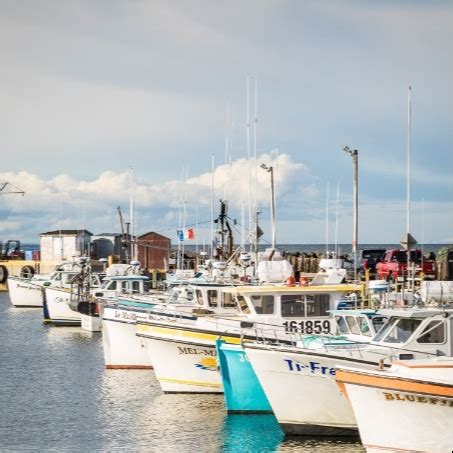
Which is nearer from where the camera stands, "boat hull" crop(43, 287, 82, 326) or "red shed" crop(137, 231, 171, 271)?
"boat hull" crop(43, 287, 82, 326)

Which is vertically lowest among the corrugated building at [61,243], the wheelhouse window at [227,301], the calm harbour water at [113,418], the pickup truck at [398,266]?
the calm harbour water at [113,418]

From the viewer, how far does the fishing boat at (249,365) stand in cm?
2705

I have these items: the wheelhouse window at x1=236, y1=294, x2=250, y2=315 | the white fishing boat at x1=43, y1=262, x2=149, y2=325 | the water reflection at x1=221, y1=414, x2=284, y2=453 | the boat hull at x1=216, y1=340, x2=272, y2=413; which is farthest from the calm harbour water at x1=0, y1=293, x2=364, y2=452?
the white fishing boat at x1=43, y1=262, x2=149, y2=325

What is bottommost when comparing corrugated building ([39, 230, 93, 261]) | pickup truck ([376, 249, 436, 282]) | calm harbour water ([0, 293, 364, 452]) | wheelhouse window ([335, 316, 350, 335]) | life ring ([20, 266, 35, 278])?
calm harbour water ([0, 293, 364, 452])

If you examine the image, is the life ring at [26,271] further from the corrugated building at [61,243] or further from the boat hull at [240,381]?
the boat hull at [240,381]

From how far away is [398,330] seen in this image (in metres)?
24.2

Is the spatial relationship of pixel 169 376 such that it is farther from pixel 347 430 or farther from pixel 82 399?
pixel 347 430

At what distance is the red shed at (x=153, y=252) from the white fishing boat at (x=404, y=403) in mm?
67220

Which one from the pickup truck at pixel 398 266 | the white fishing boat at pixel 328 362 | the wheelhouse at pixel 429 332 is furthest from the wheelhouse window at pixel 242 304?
the pickup truck at pixel 398 266

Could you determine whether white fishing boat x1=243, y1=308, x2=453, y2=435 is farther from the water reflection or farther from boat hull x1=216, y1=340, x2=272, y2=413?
boat hull x1=216, y1=340, x2=272, y2=413

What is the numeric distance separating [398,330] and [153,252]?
6692 centimetres

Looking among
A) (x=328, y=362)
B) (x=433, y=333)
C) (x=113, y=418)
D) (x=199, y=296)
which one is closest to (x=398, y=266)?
(x=199, y=296)

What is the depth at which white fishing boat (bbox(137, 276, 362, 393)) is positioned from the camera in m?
30.2

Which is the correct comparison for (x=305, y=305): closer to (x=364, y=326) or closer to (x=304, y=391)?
(x=364, y=326)
